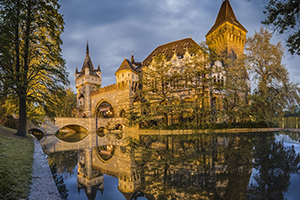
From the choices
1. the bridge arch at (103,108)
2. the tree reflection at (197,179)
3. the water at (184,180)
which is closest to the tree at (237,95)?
the water at (184,180)

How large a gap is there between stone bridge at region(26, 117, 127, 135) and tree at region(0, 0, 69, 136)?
14198mm

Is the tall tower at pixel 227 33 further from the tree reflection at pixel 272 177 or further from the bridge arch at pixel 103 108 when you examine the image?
the bridge arch at pixel 103 108

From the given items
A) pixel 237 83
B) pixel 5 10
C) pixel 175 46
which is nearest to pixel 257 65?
pixel 237 83

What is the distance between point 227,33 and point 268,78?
12.9 m

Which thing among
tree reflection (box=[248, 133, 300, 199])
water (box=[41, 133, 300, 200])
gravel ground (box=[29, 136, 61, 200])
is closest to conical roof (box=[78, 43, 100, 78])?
water (box=[41, 133, 300, 200])

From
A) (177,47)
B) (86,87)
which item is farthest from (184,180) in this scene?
(86,87)

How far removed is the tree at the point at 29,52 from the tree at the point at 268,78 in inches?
757

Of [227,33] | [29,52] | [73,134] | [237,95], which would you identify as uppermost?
[227,33]

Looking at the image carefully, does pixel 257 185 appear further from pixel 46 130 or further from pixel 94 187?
pixel 46 130

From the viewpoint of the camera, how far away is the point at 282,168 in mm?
4941

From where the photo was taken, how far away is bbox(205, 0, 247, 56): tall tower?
28516 mm

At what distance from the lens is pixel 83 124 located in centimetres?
2772

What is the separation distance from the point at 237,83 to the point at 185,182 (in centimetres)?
1754

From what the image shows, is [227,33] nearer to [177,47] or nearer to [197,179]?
[177,47]
